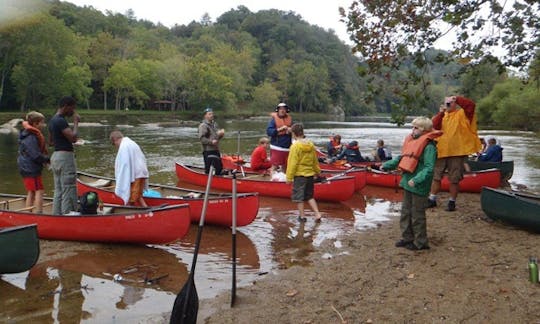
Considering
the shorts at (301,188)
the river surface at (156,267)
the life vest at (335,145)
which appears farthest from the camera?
the life vest at (335,145)

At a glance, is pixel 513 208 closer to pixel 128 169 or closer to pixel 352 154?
pixel 128 169

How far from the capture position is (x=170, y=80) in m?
75.2

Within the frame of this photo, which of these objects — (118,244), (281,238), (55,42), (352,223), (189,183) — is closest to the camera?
(118,244)

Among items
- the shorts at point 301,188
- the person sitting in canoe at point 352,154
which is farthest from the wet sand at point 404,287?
the person sitting in canoe at point 352,154

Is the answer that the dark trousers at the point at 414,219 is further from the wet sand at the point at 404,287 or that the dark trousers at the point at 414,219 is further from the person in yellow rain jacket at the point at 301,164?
the person in yellow rain jacket at the point at 301,164

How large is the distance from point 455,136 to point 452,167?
579mm

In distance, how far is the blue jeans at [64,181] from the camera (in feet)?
24.5

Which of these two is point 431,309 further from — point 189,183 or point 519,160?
point 519,160

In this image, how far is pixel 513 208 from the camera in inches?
282

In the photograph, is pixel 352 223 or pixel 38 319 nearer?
pixel 38 319

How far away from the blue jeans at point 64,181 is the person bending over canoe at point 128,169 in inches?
26.6

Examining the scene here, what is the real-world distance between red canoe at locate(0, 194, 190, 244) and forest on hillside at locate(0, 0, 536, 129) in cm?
347

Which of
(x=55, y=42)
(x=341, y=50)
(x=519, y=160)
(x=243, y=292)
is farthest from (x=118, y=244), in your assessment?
(x=341, y=50)

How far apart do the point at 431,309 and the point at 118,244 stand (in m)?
4.94
